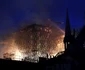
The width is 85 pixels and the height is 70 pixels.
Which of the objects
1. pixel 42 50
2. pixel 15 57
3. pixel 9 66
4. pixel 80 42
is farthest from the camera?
pixel 15 57

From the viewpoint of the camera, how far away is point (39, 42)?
413 ft

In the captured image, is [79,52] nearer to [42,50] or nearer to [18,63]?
[18,63]

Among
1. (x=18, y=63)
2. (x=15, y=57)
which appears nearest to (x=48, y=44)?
(x=15, y=57)

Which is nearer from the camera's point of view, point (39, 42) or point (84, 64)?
Result: point (84, 64)

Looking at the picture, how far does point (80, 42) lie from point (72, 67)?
22.9 ft

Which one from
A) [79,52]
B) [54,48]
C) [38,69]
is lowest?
[38,69]

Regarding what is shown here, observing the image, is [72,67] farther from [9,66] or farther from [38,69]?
[9,66]

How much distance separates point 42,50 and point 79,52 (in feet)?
232

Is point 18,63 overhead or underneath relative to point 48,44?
underneath

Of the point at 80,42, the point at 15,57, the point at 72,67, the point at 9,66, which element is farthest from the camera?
the point at 15,57

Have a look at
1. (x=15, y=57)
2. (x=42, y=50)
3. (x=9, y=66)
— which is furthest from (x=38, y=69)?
(x=15, y=57)

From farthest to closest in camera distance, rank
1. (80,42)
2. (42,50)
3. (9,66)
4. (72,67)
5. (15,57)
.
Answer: (15,57) < (42,50) < (80,42) < (72,67) < (9,66)

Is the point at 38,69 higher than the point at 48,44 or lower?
lower

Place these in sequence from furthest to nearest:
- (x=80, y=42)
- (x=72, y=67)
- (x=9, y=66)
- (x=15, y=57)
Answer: (x=15, y=57) → (x=80, y=42) → (x=72, y=67) → (x=9, y=66)
